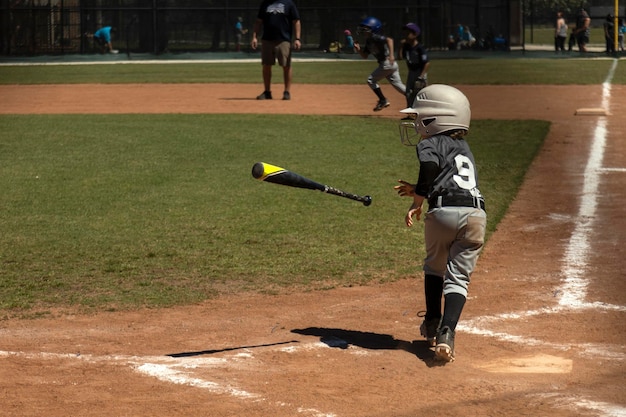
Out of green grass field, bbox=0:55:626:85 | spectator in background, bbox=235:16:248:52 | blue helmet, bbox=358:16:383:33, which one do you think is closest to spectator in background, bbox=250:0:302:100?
blue helmet, bbox=358:16:383:33

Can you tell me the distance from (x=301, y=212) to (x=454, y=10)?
37211 millimetres

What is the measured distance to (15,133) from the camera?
16312mm

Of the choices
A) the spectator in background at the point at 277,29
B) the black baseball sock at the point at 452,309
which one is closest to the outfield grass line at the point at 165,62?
the spectator in background at the point at 277,29

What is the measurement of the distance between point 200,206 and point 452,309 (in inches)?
207

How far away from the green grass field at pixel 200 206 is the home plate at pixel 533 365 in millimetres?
2152

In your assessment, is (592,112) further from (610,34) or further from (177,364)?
(610,34)

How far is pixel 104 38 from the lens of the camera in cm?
4247

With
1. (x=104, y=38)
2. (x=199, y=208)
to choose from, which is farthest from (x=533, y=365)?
(x=104, y=38)

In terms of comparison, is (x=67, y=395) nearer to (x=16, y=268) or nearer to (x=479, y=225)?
(x=479, y=225)

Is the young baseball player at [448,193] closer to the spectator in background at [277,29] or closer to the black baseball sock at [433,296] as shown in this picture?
the black baseball sock at [433,296]

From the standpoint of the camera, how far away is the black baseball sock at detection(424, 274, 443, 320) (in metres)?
6.04

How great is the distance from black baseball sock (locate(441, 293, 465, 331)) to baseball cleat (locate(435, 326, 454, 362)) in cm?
4

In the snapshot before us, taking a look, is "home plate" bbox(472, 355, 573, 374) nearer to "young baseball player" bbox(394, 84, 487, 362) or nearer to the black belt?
"young baseball player" bbox(394, 84, 487, 362)

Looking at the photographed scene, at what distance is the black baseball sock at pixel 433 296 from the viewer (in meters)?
6.04
